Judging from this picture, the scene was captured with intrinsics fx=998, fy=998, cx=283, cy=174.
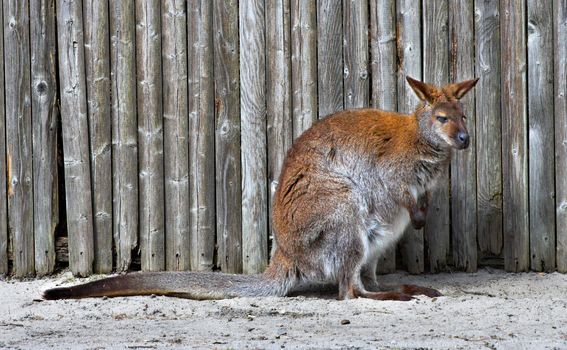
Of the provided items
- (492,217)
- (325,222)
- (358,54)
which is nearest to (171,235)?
(325,222)

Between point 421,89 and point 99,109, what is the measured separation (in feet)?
8.75

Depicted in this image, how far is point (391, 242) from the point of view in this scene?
26.1ft

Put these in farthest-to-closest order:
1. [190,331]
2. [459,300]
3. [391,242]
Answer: [391,242] < [459,300] < [190,331]

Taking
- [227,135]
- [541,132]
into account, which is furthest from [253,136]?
[541,132]

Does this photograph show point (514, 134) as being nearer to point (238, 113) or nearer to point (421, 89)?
point (421, 89)

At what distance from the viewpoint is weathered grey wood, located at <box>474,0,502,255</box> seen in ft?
26.5

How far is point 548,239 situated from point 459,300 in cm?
120

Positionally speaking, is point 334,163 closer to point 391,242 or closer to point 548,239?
point 391,242

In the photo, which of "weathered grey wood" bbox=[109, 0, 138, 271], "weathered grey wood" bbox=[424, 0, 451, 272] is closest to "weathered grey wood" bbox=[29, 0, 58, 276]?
"weathered grey wood" bbox=[109, 0, 138, 271]

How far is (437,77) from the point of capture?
8.17 meters

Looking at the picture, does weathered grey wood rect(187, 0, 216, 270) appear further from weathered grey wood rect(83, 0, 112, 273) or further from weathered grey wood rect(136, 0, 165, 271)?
weathered grey wood rect(83, 0, 112, 273)

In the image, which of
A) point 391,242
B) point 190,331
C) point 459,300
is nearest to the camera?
point 190,331

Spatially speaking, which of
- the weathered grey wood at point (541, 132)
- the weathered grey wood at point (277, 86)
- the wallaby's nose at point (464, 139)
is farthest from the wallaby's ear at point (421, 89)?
the weathered grey wood at point (277, 86)

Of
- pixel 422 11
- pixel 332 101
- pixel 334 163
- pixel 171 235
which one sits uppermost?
pixel 422 11
